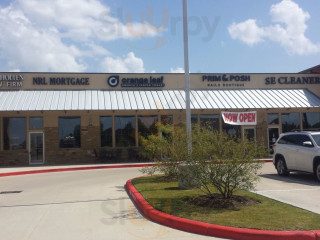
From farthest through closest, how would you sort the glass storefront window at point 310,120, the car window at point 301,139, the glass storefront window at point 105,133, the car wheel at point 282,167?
the glass storefront window at point 310,120, the glass storefront window at point 105,133, the car wheel at point 282,167, the car window at point 301,139

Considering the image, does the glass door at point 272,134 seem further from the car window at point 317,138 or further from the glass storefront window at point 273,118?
the car window at point 317,138

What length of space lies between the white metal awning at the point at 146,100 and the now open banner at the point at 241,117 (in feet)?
1.81

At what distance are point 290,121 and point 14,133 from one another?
19310 mm

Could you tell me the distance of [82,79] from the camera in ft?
80.0

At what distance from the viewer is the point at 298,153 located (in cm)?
1281

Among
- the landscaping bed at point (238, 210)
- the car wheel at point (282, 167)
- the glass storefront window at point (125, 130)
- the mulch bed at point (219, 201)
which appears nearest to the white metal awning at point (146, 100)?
the glass storefront window at point (125, 130)

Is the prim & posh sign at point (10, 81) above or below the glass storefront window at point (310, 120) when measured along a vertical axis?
above

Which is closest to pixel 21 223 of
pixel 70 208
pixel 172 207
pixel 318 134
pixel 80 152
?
pixel 70 208

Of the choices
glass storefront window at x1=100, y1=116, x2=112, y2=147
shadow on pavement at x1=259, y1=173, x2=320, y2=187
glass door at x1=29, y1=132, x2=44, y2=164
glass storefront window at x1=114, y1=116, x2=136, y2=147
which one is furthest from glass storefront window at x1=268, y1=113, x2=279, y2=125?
glass door at x1=29, y1=132, x2=44, y2=164

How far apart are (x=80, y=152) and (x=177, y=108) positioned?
23.1 feet

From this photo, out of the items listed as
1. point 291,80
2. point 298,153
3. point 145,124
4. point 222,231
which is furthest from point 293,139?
point 291,80

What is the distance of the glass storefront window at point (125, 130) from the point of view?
2357 cm

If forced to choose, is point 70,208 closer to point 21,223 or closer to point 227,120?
point 21,223

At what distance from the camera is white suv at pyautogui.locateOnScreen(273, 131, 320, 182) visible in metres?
11.9
